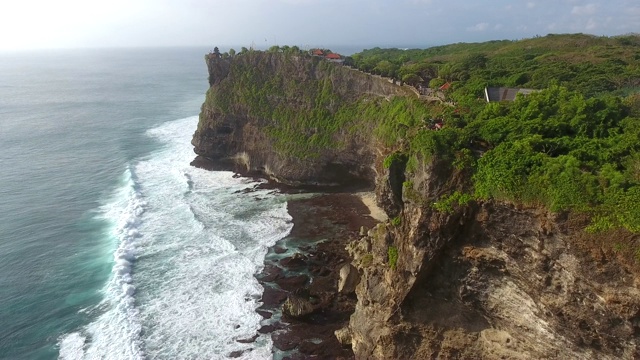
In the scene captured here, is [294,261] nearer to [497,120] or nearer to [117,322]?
[117,322]

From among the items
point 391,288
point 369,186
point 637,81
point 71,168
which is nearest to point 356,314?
point 391,288

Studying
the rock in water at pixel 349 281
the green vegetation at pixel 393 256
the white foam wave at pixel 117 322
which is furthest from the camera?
the rock in water at pixel 349 281

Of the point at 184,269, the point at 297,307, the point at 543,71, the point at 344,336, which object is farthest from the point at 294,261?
the point at 543,71

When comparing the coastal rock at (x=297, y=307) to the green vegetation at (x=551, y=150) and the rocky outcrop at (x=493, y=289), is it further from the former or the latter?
the green vegetation at (x=551, y=150)

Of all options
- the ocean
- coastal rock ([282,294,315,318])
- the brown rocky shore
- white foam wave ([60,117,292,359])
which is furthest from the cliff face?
coastal rock ([282,294,315,318])

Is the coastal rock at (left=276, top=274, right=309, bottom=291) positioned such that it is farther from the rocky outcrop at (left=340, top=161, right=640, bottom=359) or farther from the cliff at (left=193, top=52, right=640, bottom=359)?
the rocky outcrop at (left=340, top=161, right=640, bottom=359)

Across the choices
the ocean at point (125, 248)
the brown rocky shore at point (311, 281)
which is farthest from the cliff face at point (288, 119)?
the brown rocky shore at point (311, 281)
